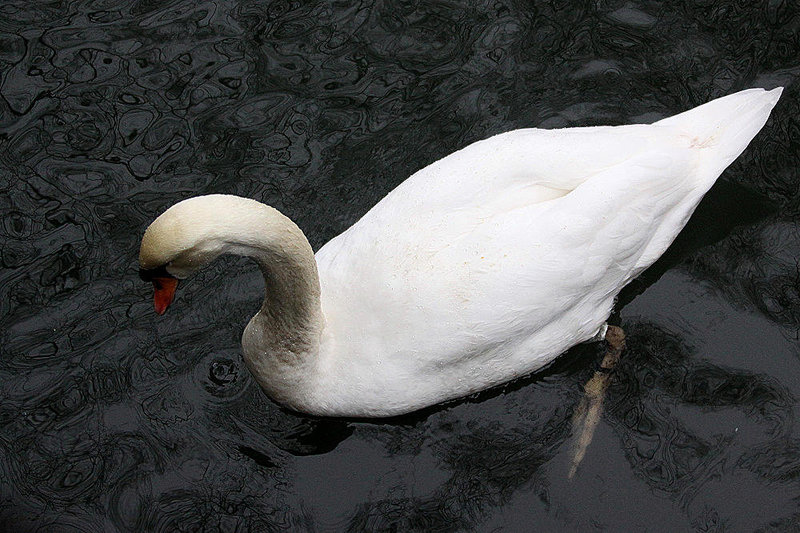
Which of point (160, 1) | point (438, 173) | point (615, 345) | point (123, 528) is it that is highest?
point (438, 173)

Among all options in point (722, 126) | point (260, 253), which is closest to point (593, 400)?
point (722, 126)

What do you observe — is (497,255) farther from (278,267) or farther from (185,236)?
(185,236)

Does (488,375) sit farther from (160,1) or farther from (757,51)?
(160,1)

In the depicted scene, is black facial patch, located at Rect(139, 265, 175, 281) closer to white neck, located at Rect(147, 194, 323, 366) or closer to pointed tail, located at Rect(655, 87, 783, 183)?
white neck, located at Rect(147, 194, 323, 366)

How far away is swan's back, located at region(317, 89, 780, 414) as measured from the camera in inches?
199

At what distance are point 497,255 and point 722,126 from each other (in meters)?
1.80

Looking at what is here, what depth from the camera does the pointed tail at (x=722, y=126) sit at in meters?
5.84

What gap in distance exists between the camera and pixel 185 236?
14.2 ft

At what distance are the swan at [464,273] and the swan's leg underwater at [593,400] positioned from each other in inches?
12.2

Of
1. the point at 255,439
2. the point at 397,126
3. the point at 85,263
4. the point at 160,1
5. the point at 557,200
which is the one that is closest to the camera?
the point at 557,200

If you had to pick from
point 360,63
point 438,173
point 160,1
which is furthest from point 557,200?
point 160,1

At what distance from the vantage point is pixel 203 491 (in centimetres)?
548

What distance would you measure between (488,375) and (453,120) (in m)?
2.22

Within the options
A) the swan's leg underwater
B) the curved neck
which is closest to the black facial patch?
the curved neck
